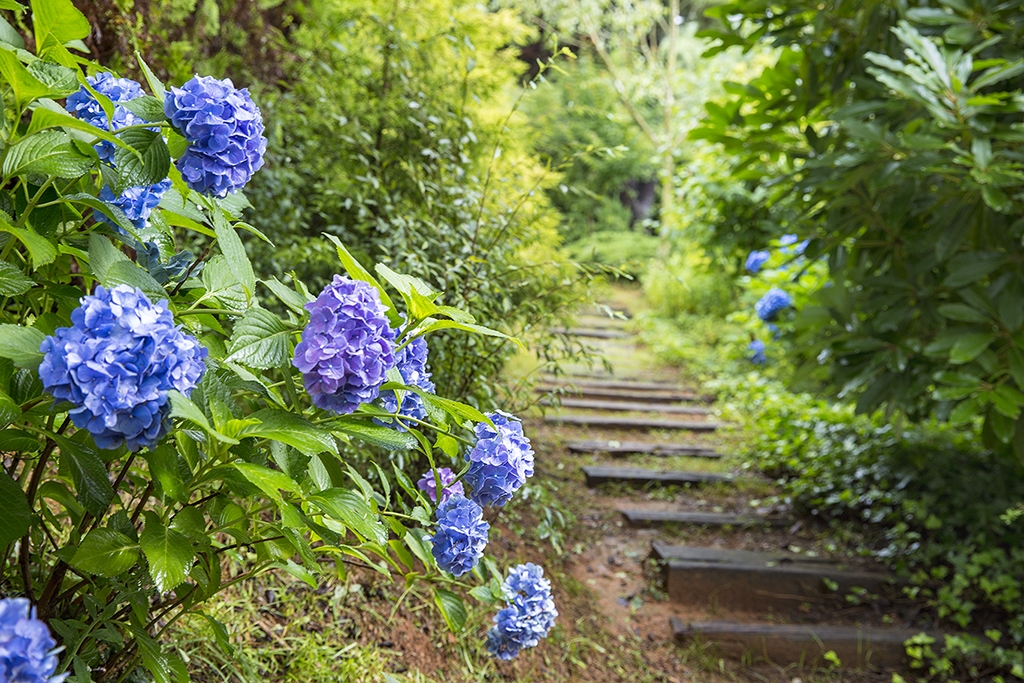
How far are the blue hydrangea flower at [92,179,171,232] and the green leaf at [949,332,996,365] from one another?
211 cm

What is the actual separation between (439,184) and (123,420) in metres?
1.73

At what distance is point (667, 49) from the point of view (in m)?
11.3

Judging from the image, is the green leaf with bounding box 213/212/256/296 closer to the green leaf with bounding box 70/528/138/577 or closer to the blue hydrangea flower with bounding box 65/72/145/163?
the blue hydrangea flower with bounding box 65/72/145/163

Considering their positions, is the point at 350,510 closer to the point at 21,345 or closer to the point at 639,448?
the point at 21,345

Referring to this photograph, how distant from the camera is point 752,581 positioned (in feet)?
9.70

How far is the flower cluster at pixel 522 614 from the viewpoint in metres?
1.44

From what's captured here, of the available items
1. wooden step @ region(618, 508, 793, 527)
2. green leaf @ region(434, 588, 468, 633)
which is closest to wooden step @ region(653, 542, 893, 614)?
wooden step @ region(618, 508, 793, 527)

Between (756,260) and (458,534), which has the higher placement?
(458,534)

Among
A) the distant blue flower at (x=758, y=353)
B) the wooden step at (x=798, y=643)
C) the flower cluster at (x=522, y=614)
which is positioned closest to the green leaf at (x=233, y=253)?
the flower cluster at (x=522, y=614)

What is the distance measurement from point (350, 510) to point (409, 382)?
0.61 ft

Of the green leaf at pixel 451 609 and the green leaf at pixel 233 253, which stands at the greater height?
the green leaf at pixel 233 253

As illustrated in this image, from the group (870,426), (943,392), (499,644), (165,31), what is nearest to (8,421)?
(499,644)

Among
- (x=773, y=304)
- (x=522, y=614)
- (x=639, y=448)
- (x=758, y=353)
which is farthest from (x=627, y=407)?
(x=522, y=614)

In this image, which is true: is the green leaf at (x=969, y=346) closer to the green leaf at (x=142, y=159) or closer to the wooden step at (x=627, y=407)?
the green leaf at (x=142, y=159)
